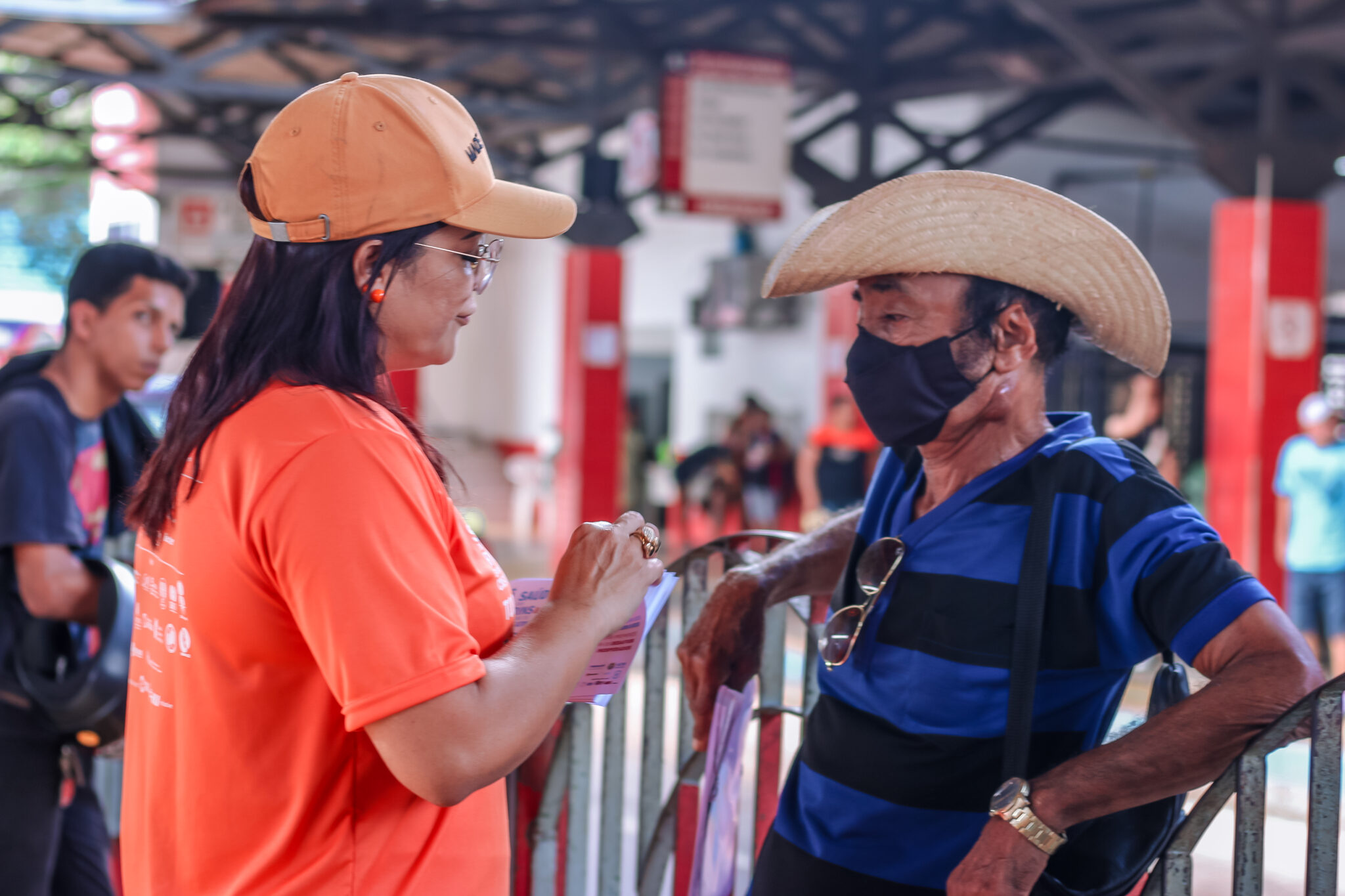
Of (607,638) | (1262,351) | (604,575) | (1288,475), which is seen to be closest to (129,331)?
(607,638)

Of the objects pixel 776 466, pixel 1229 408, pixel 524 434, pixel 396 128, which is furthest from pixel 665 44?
pixel 524 434

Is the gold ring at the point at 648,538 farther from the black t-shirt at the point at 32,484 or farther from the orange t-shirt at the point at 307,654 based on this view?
the black t-shirt at the point at 32,484

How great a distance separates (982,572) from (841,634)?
213mm

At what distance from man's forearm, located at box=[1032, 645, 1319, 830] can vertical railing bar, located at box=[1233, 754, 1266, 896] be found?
0.8 inches

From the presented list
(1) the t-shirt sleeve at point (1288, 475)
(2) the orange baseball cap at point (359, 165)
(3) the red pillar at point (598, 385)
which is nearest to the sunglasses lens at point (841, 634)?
(2) the orange baseball cap at point (359, 165)

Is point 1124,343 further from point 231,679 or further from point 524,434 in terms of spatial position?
point 524,434

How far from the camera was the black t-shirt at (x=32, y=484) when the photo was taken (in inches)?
84.9

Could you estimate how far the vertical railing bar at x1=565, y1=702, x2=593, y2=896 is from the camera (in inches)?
81.7

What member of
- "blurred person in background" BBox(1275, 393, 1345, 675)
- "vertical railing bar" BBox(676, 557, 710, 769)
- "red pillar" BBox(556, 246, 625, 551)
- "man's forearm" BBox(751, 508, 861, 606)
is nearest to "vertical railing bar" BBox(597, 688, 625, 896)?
"vertical railing bar" BBox(676, 557, 710, 769)

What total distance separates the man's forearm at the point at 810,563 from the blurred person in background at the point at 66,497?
3.63 feet

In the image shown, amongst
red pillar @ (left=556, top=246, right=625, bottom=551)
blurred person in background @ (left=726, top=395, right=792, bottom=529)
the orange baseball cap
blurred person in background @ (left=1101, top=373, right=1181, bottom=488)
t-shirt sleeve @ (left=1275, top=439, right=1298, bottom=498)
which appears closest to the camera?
the orange baseball cap

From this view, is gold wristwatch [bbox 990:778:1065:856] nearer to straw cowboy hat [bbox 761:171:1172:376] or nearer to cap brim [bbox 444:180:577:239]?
straw cowboy hat [bbox 761:171:1172:376]

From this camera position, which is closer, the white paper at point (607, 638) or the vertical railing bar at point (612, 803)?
the white paper at point (607, 638)

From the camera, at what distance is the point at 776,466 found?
1061cm
